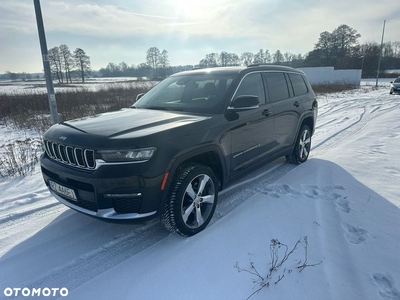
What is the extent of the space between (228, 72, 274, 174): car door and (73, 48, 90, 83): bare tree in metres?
82.3

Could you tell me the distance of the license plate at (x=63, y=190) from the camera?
8.92 ft

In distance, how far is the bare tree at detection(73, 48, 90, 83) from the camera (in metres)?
76.7

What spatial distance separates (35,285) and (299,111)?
15.5ft

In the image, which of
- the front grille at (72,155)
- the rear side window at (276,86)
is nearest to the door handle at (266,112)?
the rear side window at (276,86)

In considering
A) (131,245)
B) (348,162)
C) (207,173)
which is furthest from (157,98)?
(348,162)

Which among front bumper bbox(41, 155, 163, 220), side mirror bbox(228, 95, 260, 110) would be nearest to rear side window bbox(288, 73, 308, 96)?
side mirror bbox(228, 95, 260, 110)

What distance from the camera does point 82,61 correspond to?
77688 mm

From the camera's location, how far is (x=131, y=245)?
289 cm

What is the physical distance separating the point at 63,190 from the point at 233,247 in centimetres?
190

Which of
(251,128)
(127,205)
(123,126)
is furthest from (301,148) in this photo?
(127,205)

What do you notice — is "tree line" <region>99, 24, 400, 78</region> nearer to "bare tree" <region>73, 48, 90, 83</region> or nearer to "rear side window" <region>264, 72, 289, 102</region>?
"bare tree" <region>73, 48, 90, 83</region>

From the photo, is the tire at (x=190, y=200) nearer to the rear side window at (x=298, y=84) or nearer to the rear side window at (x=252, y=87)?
the rear side window at (x=252, y=87)

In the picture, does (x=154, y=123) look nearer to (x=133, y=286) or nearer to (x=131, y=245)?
(x=131, y=245)

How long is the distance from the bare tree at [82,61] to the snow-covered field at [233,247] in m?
82.6
